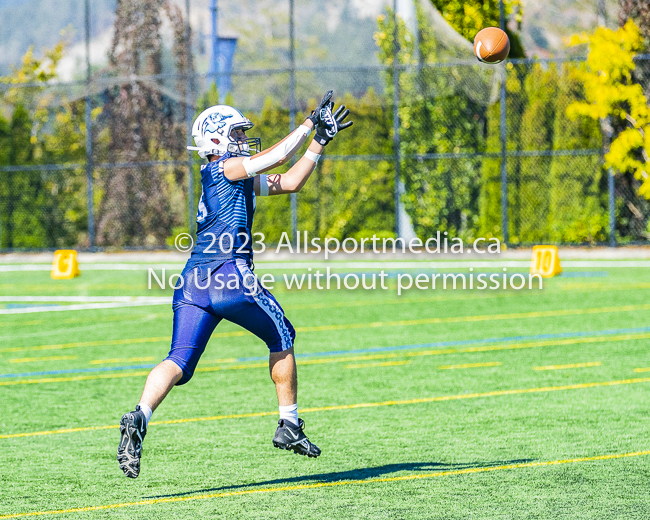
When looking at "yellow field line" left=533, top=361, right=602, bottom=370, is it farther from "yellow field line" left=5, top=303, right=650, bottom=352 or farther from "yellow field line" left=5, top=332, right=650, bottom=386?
"yellow field line" left=5, top=303, right=650, bottom=352

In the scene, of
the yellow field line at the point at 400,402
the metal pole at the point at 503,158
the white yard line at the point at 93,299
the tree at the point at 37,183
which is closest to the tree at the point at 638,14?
the metal pole at the point at 503,158

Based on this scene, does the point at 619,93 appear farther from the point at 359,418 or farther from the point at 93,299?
the point at 359,418

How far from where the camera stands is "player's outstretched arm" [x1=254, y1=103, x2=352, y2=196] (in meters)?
6.23

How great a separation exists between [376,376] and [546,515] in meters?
4.21

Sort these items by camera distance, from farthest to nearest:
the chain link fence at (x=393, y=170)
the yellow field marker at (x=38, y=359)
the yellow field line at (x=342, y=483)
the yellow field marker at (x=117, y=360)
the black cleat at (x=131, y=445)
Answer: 1. the chain link fence at (x=393, y=170)
2. the yellow field marker at (x=38, y=359)
3. the yellow field marker at (x=117, y=360)
4. the yellow field line at (x=342, y=483)
5. the black cleat at (x=131, y=445)

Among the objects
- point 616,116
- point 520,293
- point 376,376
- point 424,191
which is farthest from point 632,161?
point 376,376

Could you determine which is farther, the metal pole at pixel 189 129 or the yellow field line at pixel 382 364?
the metal pole at pixel 189 129

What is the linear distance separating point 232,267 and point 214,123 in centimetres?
89

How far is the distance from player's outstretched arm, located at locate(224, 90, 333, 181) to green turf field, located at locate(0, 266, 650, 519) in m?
1.74

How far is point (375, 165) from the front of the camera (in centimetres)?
2588

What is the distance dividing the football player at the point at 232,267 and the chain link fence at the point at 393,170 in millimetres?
17626

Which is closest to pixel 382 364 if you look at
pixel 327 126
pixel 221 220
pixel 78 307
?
pixel 327 126

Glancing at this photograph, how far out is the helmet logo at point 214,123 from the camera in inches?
247

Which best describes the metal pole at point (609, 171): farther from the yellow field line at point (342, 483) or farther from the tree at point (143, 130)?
the yellow field line at point (342, 483)
